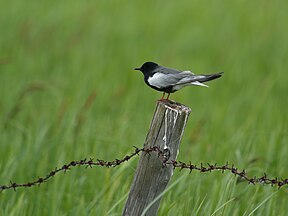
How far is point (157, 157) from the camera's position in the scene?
2.78 metres

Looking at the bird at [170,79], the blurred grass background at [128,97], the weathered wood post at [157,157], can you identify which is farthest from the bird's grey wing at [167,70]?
the blurred grass background at [128,97]

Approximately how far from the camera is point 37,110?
19.2 ft

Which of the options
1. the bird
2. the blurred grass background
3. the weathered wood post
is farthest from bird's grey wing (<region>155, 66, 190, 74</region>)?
the blurred grass background

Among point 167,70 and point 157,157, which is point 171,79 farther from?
point 157,157

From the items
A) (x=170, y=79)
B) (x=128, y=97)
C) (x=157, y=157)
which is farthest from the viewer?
(x=128, y=97)

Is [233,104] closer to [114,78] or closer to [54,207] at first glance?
[114,78]

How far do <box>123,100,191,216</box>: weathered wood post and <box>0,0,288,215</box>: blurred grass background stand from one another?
0.80 ft

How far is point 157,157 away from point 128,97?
3.57 m

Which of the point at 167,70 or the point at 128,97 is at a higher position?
the point at 128,97

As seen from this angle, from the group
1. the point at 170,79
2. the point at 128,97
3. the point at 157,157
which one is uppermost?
the point at 128,97

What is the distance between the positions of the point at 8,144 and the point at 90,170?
0.75 meters

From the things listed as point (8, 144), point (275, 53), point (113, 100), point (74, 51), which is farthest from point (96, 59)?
point (8, 144)

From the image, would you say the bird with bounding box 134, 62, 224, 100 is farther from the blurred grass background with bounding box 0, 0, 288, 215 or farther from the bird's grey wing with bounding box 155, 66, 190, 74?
the blurred grass background with bounding box 0, 0, 288, 215

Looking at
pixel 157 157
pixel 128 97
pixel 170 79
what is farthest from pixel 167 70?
pixel 128 97
